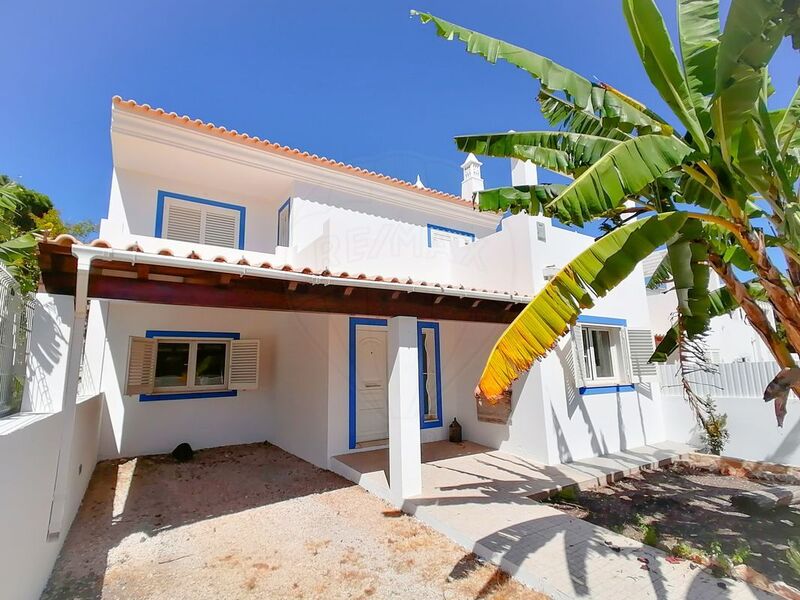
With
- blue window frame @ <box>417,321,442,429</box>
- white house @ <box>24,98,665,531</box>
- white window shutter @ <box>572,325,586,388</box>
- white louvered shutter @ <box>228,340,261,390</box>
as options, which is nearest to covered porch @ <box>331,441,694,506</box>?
white house @ <box>24,98,665,531</box>

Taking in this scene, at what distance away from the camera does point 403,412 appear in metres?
7.11

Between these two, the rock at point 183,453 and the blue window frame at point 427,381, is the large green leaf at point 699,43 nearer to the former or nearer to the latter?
the blue window frame at point 427,381

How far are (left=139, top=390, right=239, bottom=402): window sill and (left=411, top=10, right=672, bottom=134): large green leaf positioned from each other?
10.6 metres

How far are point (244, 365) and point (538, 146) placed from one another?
9.94 metres

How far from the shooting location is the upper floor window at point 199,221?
413 inches

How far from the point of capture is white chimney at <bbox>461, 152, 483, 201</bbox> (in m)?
15.5

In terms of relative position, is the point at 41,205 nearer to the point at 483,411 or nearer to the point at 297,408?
the point at 297,408

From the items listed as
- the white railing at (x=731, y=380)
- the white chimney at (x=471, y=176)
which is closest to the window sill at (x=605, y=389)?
the white railing at (x=731, y=380)

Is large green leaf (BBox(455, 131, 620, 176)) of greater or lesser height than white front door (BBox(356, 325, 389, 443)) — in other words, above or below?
above

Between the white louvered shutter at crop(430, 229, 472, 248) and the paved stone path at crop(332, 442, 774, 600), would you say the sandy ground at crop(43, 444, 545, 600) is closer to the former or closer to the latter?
the paved stone path at crop(332, 442, 774, 600)

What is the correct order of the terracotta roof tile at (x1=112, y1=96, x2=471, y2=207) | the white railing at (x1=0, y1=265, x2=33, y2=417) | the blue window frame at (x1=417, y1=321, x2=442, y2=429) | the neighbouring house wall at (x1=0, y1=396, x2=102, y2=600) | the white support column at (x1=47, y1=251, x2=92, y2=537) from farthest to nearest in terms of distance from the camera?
1. the blue window frame at (x1=417, y1=321, x2=442, y2=429)
2. the terracotta roof tile at (x1=112, y1=96, x2=471, y2=207)
3. the white support column at (x1=47, y1=251, x2=92, y2=537)
4. the white railing at (x1=0, y1=265, x2=33, y2=417)
5. the neighbouring house wall at (x1=0, y1=396, x2=102, y2=600)

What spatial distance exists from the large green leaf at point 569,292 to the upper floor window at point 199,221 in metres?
9.39

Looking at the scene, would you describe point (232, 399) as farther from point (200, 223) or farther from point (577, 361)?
point (577, 361)

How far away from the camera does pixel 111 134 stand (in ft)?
29.3
